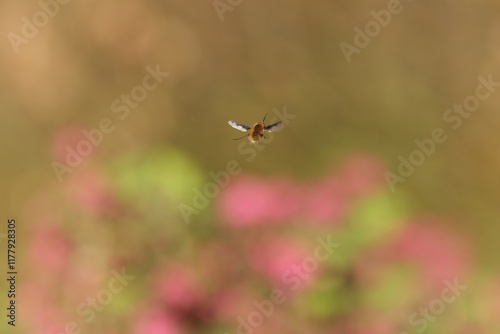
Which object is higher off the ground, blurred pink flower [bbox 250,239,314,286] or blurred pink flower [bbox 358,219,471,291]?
blurred pink flower [bbox 358,219,471,291]

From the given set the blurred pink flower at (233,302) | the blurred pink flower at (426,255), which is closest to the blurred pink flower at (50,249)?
the blurred pink flower at (233,302)

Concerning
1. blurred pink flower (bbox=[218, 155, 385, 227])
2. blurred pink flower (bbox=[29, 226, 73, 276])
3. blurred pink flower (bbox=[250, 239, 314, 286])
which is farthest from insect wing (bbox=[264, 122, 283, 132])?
blurred pink flower (bbox=[29, 226, 73, 276])

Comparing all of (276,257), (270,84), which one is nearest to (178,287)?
(276,257)

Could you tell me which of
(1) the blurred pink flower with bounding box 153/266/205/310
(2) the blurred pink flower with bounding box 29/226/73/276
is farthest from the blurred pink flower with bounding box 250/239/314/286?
(2) the blurred pink flower with bounding box 29/226/73/276

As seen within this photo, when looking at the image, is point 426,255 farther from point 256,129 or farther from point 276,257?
point 256,129

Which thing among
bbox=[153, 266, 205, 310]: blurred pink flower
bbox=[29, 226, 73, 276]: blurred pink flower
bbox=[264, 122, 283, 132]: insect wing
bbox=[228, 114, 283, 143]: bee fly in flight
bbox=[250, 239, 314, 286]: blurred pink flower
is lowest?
bbox=[29, 226, 73, 276]: blurred pink flower

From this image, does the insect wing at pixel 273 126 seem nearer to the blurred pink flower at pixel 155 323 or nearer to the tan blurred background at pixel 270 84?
the tan blurred background at pixel 270 84

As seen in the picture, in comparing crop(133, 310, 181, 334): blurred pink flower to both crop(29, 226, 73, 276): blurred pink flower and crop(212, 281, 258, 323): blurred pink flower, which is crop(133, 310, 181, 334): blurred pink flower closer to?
crop(212, 281, 258, 323): blurred pink flower
